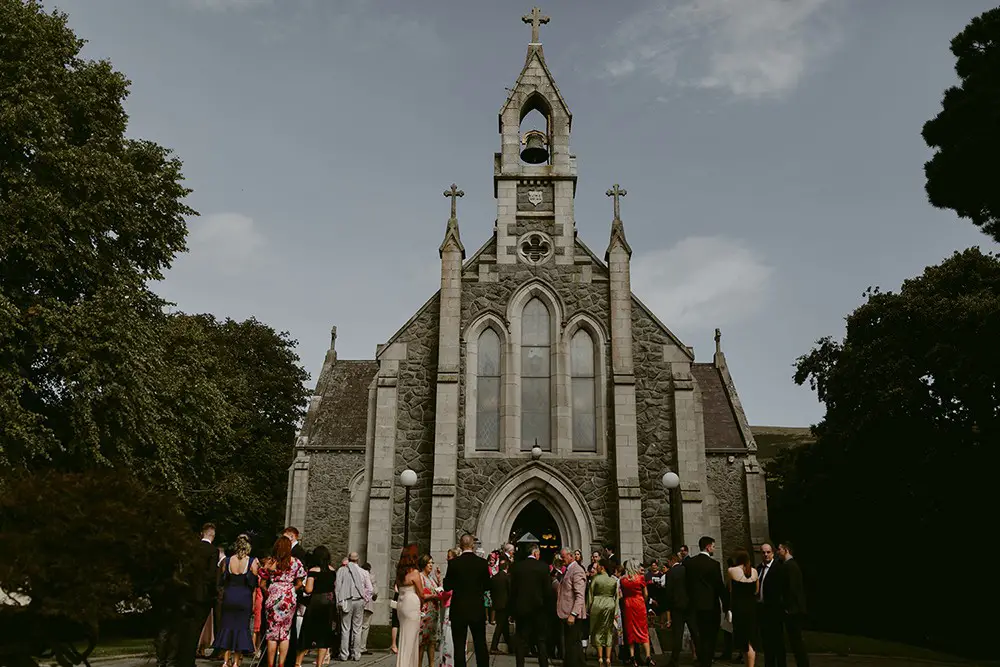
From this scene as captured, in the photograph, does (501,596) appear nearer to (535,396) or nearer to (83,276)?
(535,396)

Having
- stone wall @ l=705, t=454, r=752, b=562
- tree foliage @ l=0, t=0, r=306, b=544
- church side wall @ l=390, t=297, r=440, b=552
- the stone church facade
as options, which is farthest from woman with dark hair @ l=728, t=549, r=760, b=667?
stone wall @ l=705, t=454, r=752, b=562

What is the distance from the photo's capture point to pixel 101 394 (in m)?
16.7

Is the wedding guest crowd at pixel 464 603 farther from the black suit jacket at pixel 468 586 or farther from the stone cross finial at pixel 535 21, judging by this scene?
the stone cross finial at pixel 535 21

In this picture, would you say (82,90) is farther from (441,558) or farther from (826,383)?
(826,383)

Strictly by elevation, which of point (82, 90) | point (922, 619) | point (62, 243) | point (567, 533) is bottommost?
point (922, 619)

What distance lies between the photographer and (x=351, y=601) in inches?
514

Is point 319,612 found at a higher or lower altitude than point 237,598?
lower

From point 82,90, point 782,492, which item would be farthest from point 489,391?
point 782,492

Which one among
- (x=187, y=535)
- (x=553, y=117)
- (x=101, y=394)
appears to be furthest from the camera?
(x=553, y=117)

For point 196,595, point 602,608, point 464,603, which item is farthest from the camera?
point 602,608

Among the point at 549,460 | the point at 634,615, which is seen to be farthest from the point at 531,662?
the point at 549,460

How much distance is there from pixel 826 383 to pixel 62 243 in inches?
1009

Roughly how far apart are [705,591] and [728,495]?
2265 cm

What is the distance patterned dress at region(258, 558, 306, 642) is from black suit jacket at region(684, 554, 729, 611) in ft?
17.8
